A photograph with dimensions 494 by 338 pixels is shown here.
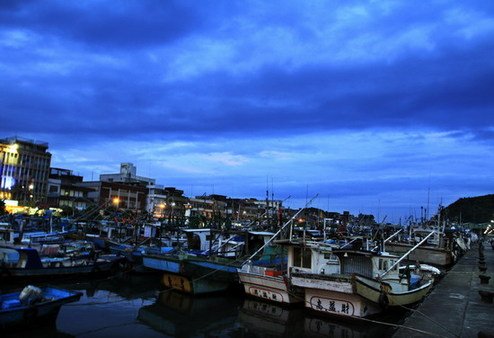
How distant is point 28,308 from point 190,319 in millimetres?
7581

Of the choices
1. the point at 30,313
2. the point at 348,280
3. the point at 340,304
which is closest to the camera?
the point at 30,313

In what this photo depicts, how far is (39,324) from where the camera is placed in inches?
684

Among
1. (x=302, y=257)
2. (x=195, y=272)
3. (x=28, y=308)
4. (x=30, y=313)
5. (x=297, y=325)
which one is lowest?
(x=297, y=325)

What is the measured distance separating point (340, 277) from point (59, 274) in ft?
60.0


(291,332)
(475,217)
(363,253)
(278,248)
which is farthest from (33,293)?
(475,217)

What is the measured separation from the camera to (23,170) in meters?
109

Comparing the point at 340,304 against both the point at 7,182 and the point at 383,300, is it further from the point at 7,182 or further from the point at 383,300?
the point at 7,182

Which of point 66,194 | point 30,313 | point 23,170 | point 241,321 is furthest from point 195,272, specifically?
point 66,194

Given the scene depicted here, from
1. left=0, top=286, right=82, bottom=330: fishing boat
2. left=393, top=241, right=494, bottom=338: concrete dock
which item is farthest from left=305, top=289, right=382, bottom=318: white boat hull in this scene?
left=0, top=286, right=82, bottom=330: fishing boat

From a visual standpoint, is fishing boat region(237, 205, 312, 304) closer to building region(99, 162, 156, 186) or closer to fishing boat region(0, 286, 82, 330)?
fishing boat region(0, 286, 82, 330)

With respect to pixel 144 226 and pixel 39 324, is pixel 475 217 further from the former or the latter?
pixel 39 324

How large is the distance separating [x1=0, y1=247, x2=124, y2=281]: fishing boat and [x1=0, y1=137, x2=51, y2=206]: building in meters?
76.4

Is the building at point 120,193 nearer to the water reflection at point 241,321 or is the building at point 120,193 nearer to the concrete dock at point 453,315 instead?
the water reflection at point 241,321

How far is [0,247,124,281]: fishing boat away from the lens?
26.2 meters
